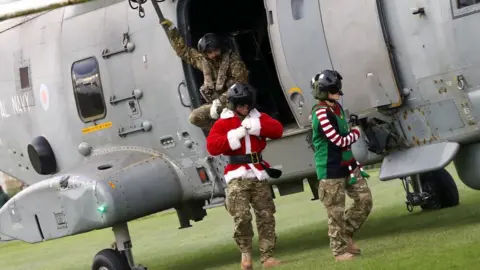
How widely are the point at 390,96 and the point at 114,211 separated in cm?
347

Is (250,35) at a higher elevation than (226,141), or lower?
higher

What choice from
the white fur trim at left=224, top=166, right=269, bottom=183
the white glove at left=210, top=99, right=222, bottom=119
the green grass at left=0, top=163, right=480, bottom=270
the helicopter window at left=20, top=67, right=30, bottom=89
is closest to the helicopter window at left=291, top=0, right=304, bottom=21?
the white glove at left=210, top=99, right=222, bottom=119

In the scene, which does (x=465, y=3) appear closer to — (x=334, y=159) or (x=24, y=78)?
(x=334, y=159)

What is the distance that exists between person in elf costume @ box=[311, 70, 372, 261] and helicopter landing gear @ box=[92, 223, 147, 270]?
3304mm

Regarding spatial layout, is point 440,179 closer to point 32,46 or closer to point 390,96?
point 390,96

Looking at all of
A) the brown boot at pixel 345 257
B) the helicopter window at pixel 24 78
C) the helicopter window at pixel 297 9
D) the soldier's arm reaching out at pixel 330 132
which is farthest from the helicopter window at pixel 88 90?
the brown boot at pixel 345 257

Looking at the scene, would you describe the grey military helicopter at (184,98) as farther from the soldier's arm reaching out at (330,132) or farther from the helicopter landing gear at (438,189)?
the soldier's arm reaching out at (330,132)

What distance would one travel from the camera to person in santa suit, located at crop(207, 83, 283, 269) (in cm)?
1016

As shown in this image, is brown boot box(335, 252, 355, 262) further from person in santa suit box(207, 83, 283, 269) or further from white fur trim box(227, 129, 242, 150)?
white fur trim box(227, 129, 242, 150)

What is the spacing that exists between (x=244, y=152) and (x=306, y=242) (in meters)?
3.45

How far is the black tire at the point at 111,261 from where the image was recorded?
486 inches

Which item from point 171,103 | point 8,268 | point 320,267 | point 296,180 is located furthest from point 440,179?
point 8,268

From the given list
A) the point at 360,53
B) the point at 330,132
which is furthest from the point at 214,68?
the point at 330,132

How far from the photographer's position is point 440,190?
14250 millimetres
